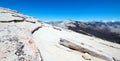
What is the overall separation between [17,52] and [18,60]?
0.83 meters

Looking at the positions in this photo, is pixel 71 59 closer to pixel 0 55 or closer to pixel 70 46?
pixel 70 46

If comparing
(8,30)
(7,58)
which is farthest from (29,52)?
(8,30)

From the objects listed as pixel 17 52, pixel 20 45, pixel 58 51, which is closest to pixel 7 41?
pixel 20 45

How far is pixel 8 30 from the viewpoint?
1143 centimetres

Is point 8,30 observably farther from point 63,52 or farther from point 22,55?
point 63,52

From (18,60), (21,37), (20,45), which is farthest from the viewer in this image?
(21,37)

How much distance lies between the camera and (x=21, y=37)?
10250 mm

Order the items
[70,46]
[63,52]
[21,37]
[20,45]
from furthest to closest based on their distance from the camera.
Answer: [70,46] < [63,52] < [21,37] < [20,45]

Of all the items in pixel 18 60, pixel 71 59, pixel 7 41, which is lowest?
pixel 71 59

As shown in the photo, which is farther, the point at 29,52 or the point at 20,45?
the point at 20,45

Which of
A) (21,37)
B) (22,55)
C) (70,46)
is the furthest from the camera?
(70,46)

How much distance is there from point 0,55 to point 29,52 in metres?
1.61

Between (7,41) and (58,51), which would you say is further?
(58,51)

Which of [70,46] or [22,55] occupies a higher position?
[22,55]
